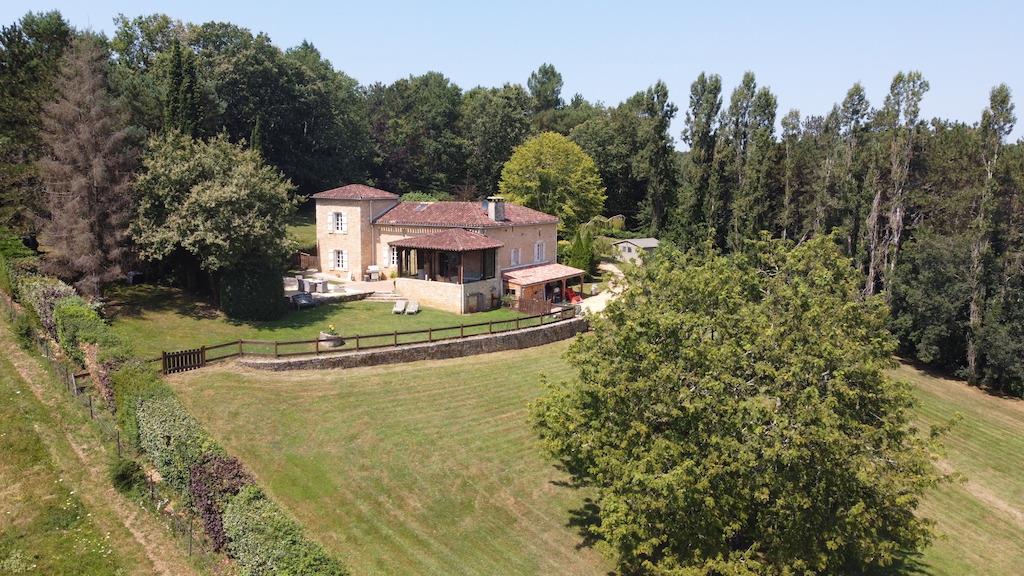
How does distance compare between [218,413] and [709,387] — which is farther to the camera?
[218,413]

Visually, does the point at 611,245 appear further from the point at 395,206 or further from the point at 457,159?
the point at 457,159

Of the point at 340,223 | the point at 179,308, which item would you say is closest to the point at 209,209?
the point at 179,308

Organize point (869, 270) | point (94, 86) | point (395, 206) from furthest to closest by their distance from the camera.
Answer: point (869, 270)
point (395, 206)
point (94, 86)

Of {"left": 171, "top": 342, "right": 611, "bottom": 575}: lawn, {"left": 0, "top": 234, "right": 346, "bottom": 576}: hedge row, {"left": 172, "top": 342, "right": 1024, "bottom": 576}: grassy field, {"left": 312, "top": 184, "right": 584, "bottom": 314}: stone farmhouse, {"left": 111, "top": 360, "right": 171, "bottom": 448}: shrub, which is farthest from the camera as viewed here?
{"left": 312, "top": 184, "right": 584, "bottom": 314}: stone farmhouse

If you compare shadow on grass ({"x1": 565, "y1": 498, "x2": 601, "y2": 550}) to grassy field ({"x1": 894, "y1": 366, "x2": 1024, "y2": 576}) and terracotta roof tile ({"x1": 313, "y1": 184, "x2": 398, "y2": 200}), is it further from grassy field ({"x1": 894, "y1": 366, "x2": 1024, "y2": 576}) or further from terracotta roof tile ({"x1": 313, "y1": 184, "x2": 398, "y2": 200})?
terracotta roof tile ({"x1": 313, "y1": 184, "x2": 398, "y2": 200})

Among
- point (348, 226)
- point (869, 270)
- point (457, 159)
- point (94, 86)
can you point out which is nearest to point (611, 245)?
point (869, 270)

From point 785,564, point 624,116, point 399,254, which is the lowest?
point 785,564

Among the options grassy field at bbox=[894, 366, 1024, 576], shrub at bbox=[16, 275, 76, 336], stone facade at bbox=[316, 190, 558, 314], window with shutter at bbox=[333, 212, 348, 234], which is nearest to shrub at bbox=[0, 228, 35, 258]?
shrub at bbox=[16, 275, 76, 336]

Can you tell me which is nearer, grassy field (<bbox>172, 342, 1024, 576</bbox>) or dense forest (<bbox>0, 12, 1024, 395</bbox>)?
grassy field (<bbox>172, 342, 1024, 576</bbox>)

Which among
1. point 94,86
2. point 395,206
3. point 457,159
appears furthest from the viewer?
point 457,159
